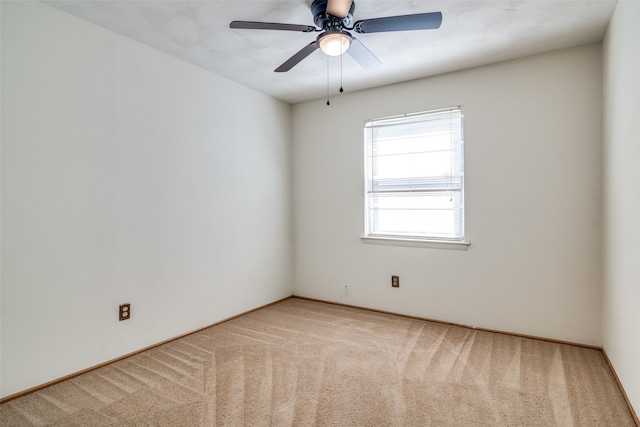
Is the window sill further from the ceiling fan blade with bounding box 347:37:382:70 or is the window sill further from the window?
the ceiling fan blade with bounding box 347:37:382:70

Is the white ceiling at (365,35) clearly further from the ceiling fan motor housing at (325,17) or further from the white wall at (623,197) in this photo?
the white wall at (623,197)

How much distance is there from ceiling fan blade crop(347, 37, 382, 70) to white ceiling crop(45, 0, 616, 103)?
26 centimetres

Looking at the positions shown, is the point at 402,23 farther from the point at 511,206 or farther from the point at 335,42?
the point at 511,206

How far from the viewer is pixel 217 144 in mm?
3441

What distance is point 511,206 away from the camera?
308 cm

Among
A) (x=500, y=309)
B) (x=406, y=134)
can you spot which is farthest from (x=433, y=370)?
(x=406, y=134)

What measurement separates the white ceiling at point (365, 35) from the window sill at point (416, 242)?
1.67 meters

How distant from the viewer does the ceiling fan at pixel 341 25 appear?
6.21 ft

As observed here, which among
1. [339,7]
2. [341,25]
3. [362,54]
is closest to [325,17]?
[341,25]

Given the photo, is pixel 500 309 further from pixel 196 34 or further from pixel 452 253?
pixel 196 34

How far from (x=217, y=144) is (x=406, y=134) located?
6.47ft

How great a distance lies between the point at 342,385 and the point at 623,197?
84.9 inches

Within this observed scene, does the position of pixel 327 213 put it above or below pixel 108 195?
below

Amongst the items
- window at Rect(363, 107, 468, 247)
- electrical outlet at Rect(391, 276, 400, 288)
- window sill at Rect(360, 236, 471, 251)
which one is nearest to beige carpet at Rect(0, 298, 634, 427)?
electrical outlet at Rect(391, 276, 400, 288)
